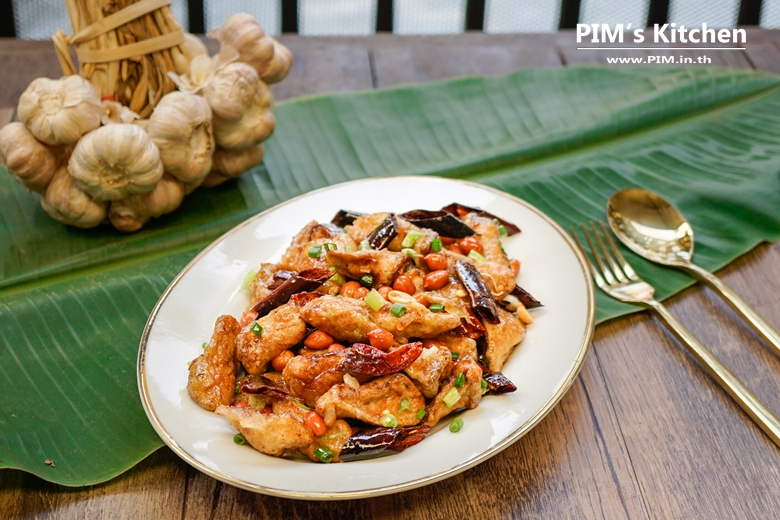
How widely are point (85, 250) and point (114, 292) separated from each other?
1.63 ft

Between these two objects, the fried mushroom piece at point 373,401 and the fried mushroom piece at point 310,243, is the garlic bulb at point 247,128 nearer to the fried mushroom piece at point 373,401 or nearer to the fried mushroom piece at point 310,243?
the fried mushroom piece at point 310,243

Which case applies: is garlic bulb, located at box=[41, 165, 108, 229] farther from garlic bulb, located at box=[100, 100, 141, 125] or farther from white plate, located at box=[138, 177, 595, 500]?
white plate, located at box=[138, 177, 595, 500]

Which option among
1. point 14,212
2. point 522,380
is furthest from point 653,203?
point 14,212

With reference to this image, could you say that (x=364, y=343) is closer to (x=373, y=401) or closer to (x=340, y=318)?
(x=340, y=318)

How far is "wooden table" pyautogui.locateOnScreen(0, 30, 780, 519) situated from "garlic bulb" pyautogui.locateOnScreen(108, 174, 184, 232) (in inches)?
61.1

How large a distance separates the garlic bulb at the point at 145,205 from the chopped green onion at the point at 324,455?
6.53ft

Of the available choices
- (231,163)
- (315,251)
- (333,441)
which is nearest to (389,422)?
(333,441)

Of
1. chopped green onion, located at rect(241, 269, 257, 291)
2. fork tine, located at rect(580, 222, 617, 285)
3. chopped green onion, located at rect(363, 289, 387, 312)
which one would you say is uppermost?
chopped green onion, located at rect(363, 289, 387, 312)

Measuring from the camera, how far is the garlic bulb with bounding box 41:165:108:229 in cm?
360

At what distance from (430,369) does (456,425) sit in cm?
21

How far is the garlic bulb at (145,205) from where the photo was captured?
3727mm

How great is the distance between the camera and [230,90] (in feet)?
12.3

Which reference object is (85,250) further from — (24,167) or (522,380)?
(522,380)

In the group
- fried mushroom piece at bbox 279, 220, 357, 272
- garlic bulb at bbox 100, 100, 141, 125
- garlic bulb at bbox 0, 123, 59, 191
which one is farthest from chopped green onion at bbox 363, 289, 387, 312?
garlic bulb at bbox 0, 123, 59, 191
